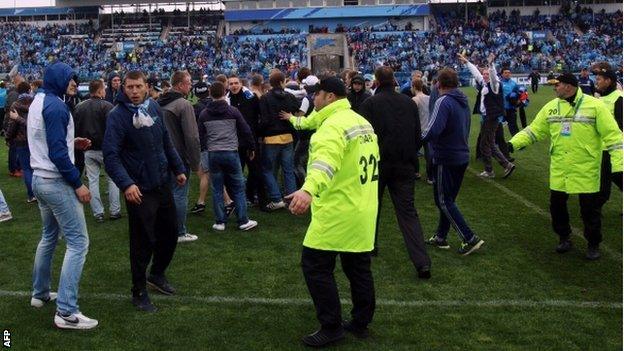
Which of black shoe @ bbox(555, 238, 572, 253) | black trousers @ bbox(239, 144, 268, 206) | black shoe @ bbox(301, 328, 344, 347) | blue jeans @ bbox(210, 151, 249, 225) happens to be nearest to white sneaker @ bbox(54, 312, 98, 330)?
black shoe @ bbox(301, 328, 344, 347)

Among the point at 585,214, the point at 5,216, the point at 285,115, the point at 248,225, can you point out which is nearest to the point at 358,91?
the point at 285,115

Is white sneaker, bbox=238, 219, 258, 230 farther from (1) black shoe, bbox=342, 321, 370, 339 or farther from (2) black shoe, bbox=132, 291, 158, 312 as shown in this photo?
(1) black shoe, bbox=342, 321, 370, 339

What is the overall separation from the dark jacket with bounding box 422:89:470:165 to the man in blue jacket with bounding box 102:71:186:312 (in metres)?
2.63

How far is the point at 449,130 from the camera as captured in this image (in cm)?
A: 654

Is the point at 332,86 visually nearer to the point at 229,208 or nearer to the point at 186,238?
the point at 186,238

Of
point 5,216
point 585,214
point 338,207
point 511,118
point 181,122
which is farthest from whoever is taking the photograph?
point 511,118

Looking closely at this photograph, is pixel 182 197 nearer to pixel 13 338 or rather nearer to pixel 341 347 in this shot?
pixel 13 338

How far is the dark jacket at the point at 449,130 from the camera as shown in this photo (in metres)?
6.44

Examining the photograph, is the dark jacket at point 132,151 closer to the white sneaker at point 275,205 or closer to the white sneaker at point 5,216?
A: the white sneaker at point 275,205

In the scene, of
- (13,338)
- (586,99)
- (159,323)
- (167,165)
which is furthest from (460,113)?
(13,338)

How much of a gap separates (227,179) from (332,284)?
3.64 metres

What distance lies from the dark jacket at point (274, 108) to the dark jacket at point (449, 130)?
98.1 inches

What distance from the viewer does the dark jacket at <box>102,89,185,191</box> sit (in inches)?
196

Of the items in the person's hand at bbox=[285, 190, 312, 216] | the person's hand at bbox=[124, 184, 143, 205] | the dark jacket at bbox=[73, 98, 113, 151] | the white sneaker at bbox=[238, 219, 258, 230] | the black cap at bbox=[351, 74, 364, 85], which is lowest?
the white sneaker at bbox=[238, 219, 258, 230]
